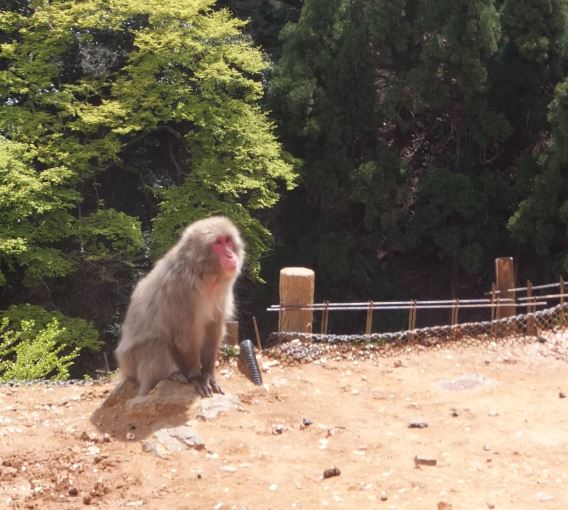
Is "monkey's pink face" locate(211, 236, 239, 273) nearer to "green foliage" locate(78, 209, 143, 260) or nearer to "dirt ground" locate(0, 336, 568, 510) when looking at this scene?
"dirt ground" locate(0, 336, 568, 510)

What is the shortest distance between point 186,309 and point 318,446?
1023 millimetres

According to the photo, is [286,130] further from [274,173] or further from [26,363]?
[26,363]

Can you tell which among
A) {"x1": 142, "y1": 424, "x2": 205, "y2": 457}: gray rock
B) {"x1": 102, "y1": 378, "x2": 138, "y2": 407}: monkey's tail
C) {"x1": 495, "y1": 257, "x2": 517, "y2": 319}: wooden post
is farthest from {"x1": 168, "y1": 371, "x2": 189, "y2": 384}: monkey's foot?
{"x1": 495, "y1": 257, "x2": 517, "y2": 319}: wooden post

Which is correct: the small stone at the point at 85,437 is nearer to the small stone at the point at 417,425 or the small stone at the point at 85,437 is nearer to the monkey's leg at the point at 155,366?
the monkey's leg at the point at 155,366

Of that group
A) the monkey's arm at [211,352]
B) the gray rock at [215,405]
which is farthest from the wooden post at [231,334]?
the gray rock at [215,405]

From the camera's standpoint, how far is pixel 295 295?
223 inches

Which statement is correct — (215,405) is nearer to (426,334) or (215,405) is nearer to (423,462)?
(423,462)

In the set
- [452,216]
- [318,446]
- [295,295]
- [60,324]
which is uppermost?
[452,216]

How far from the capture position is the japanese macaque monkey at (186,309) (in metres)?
4.39

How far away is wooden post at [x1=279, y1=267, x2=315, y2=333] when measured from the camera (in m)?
5.66

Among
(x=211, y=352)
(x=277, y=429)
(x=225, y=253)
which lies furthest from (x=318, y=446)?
(x=225, y=253)

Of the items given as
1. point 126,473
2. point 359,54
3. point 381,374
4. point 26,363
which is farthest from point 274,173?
point 126,473

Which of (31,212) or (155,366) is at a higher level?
(31,212)

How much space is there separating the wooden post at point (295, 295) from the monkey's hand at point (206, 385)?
111 centimetres
